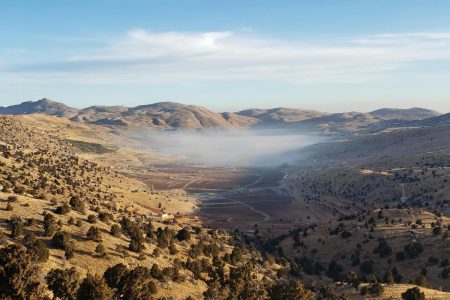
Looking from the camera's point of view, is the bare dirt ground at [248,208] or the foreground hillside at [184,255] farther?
the bare dirt ground at [248,208]

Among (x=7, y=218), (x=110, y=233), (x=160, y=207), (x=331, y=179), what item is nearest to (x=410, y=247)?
(x=110, y=233)

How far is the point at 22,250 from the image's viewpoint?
Result: 3017 centimetres

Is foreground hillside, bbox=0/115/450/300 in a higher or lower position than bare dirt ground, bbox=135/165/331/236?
higher

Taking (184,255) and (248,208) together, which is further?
(248,208)

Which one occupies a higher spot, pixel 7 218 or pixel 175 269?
pixel 7 218

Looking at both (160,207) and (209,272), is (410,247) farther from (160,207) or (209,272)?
(160,207)

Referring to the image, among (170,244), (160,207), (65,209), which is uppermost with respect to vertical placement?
(65,209)

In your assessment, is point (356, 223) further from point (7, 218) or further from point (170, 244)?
point (7, 218)

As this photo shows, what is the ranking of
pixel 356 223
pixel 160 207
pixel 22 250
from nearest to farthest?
pixel 22 250 < pixel 356 223 < pixel 160 207

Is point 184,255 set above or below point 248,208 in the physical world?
above

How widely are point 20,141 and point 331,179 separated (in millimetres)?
117712

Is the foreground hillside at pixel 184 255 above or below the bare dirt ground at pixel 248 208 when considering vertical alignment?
above

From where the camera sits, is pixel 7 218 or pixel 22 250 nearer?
pixel 22 250

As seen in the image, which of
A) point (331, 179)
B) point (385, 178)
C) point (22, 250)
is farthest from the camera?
point (331, 179)
